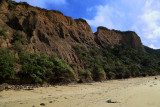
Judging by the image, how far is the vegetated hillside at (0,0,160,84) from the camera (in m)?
11.8

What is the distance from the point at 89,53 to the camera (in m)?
26.3

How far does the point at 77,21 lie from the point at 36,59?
849 inches

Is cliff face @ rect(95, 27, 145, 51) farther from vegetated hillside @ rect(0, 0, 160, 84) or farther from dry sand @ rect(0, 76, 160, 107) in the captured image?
dry sand @ rect(0, 76, 160, 107)

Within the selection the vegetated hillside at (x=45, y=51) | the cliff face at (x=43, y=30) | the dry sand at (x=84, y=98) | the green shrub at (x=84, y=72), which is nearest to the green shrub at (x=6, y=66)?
the vegetated hillside at (x=45, y=51)

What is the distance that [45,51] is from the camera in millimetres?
17797

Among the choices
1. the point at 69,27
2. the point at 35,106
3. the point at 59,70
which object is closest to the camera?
the point at 35,106

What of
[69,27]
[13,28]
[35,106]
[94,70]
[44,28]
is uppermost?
[69,27]

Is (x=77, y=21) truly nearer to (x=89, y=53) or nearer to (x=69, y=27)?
(x=69, y=27)

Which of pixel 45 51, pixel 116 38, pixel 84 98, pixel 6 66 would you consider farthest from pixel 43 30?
pixel 116 38

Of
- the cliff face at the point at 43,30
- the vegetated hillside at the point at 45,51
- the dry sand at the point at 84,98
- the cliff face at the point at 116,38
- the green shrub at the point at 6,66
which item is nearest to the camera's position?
the dry sand at the point at 84,98

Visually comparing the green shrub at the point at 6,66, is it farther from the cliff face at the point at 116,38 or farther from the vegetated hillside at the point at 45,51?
the cliff face at the point at 116,38

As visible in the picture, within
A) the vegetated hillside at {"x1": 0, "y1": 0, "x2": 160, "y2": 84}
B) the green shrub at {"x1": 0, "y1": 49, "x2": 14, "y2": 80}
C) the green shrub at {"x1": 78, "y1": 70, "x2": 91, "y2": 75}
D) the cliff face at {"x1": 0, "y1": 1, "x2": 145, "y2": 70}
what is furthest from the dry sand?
the green shrub at {"x1": 78, "y1": 70, "x2": 91, "y2": 75}

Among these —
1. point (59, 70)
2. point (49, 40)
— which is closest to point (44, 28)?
point (49, 40)

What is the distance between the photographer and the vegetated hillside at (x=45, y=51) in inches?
466
